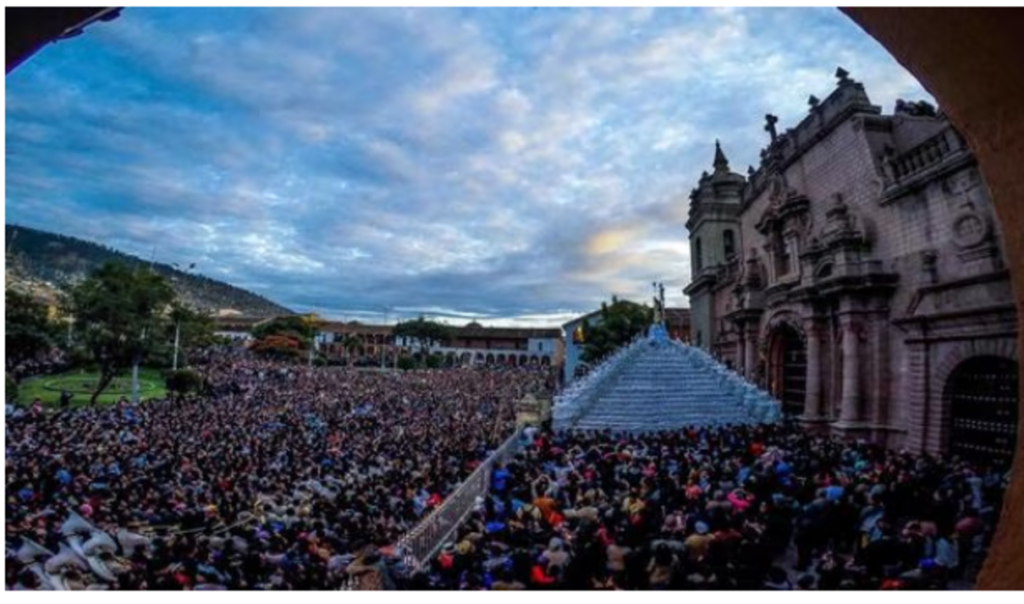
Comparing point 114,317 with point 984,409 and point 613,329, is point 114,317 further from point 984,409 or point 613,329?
point 984,409

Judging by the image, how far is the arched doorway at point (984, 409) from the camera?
11.7 m

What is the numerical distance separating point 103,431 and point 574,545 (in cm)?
2011

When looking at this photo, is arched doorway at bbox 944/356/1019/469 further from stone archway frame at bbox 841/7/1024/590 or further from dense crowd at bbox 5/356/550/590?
stone archway frame at bbox 841/7/1024/590

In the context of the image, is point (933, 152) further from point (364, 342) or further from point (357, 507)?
point (364, 342)

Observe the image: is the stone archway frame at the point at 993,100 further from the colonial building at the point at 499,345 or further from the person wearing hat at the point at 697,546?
the colonial building at the point at 499,345

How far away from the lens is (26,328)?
3309 centimetres

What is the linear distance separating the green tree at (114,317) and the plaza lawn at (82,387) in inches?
94.5

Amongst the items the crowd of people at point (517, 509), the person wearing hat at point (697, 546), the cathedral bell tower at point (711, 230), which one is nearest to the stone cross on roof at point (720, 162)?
the cathedral bell tower at point (711, 230)

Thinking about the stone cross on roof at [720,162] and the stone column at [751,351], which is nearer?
the stone column at [751,351]

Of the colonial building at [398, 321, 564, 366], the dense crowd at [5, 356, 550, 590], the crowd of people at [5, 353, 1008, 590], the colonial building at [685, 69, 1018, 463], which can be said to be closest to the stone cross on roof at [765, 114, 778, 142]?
the colonial building at [685, 69, 1018, 463]

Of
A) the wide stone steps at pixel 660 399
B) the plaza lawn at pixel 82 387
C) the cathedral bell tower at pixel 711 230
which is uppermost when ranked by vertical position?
the cathedral bell tower at pixel 711 230

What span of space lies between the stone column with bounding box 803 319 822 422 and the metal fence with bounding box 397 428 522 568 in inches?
386

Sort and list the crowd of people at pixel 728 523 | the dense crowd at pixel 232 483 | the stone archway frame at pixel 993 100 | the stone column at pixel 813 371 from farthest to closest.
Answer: the stone column at pixel 813 371 < the dense crowd at pixel 232 483 < the crowd of people at pixel 728 523 < the stone archway frame at pixel 993 100

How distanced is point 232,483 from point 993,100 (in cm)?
1520
